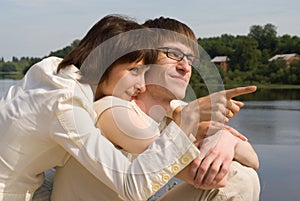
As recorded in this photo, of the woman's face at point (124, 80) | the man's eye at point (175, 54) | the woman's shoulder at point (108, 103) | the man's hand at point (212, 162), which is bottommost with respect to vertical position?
the man's hand at point (212, 162)

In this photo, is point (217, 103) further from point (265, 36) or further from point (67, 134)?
point (265, 36)

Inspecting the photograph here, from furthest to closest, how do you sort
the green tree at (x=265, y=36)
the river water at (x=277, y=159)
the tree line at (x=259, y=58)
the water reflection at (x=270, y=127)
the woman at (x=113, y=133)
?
the green tree at (x=265, y=36)
the tree line at (x=259, y=58)
the water reflection at (x=270, y=127)
the river water at (x=277, y=159)
the woman at (x=113, y=133)

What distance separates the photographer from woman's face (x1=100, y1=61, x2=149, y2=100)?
Result: 166cm

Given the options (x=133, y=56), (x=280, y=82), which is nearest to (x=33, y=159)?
(x=133, y=56)

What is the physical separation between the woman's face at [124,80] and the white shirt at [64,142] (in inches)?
5.1

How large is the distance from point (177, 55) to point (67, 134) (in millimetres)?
572

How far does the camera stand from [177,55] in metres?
1.83

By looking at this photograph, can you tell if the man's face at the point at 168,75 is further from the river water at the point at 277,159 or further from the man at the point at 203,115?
the river water at the point at 277,159

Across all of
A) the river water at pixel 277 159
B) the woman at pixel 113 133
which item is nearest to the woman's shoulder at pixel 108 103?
the woman at pixel 113 133

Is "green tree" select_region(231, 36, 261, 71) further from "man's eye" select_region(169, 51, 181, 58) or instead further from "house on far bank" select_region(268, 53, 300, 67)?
"man's eye" select_region(169, 51, 181, 58)

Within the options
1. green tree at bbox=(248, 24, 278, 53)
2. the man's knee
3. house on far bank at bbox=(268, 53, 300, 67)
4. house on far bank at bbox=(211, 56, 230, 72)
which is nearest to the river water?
the man's knee

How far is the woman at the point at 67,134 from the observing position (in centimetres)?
143

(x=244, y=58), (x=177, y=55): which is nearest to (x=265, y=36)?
(x=244, y=58)

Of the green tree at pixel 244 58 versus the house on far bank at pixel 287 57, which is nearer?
the green tree at pixel 244 58
